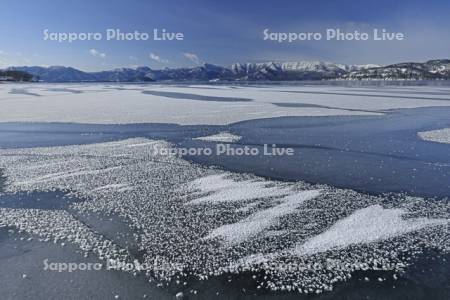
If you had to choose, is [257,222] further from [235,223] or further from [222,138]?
[222,138]

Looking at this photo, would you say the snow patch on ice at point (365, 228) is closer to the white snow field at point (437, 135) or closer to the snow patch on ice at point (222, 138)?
the snow patch on ice at point (222, 138)

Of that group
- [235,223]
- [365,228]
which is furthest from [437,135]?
[235,223]

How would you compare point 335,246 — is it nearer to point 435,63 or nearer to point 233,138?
point 233,138

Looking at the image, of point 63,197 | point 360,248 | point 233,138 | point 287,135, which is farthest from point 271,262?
point 287,135

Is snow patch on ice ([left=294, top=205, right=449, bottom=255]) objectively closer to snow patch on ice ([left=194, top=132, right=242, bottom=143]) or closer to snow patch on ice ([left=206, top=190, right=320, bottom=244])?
snow patch on ice ([left=206, top=190, right=320, bottom=244])

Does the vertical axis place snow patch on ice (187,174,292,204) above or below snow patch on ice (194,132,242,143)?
below

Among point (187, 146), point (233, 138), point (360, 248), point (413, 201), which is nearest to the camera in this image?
point (360, 248)

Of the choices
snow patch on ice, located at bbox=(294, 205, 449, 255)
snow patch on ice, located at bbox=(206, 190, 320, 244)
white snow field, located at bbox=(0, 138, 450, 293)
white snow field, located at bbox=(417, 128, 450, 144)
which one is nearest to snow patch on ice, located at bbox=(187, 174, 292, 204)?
white snow field, located at bbox=(0, 138, 450, 293)
